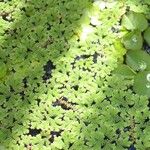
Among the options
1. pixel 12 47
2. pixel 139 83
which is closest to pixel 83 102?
pixel 139 83

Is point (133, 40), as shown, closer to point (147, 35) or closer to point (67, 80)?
point (147, 35)

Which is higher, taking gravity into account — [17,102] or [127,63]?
[127,63]

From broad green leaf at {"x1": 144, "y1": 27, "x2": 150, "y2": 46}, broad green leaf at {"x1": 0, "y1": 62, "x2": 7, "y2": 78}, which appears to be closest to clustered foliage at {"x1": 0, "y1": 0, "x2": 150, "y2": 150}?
broad green leaf at {"x1": 0, "y1": 62, "x2": 7, "y2": 78}

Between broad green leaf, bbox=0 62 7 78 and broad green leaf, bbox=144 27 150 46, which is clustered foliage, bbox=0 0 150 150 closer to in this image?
broad green leaf, bbox=0 62 7 78

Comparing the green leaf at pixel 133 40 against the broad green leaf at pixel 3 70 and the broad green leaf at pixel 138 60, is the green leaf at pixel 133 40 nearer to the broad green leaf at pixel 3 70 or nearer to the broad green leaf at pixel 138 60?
the broad green leaf at pixel 138 60

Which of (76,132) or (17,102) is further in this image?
(17,102)

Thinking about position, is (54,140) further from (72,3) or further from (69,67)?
(72,3)
